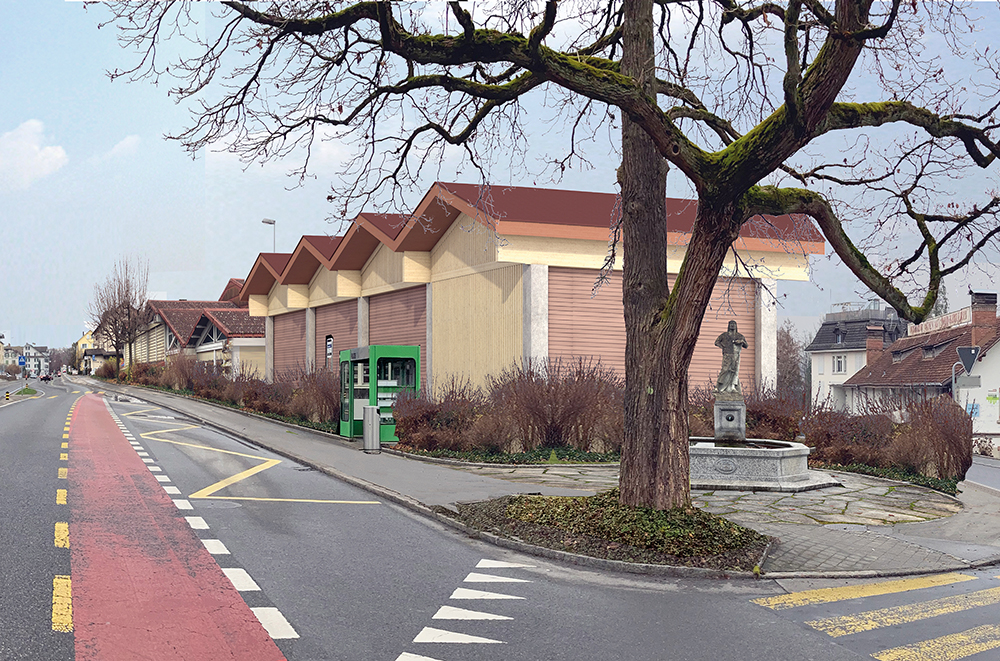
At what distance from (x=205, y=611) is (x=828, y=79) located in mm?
7064

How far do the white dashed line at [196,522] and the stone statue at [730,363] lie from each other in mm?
9400

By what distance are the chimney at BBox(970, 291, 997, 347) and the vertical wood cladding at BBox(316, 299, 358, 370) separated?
32.8 metres

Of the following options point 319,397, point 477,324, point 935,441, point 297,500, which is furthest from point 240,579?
point 319,397

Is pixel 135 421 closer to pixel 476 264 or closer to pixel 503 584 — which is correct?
pixel 476 264

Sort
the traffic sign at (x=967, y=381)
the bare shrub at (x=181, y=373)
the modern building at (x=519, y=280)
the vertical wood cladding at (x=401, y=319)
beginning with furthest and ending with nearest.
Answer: the bare shrub at (x=181, y=373) < the vertical wood cladding at (x=401, y=319) < the modern building at (x=519, y=280) < the traffic sign at (x=967, y=381)

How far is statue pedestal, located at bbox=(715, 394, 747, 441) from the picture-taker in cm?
1563

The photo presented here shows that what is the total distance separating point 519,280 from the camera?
23094mm

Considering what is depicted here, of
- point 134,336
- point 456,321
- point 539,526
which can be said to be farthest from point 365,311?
point 134,336

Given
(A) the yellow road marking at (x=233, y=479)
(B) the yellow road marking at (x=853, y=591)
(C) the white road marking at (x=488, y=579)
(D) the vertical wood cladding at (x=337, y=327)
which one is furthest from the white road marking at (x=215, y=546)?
(D) the vertical wood cladding at (x=337, y=327)

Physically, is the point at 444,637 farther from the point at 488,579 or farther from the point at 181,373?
the point at 181,373

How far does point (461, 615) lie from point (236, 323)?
170 feet

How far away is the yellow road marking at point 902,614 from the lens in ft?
21.9

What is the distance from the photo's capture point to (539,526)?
9969mm

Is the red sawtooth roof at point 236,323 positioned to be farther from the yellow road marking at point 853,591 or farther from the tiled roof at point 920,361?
the yellow road marking at point 853,591
